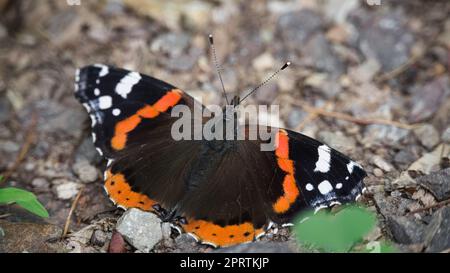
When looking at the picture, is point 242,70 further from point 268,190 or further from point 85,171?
point 268,190

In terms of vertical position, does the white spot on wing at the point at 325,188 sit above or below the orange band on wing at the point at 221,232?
above

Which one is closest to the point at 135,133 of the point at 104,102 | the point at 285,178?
the point at 104,102

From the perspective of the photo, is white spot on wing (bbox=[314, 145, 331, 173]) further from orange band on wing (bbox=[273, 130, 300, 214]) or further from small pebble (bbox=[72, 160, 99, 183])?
small pebble (bbox=[72, 160, 99, 183])

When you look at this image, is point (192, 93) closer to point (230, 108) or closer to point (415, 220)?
point (230, 108)

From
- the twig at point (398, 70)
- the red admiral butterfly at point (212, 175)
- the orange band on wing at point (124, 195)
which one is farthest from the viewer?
the twig at point (398, 70)

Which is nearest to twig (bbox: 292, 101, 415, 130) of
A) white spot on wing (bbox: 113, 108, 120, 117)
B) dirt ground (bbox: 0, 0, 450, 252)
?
dirt ground (bbox: 0, 0, 450, 252)

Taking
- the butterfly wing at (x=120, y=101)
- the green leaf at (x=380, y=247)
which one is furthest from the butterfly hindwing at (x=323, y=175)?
the butterfly wing at (x=120, y=101)

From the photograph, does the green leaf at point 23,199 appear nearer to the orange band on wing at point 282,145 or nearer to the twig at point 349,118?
the orange band on wing at point 282,145
